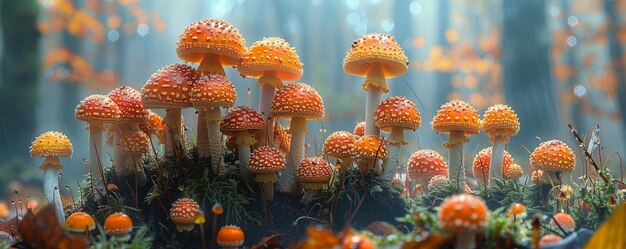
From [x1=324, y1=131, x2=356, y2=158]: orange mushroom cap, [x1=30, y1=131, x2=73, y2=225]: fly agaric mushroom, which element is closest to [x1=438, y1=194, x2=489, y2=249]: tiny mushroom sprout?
[x1=324, y1=131, x2=356, y2=158]: orange mushroom cap

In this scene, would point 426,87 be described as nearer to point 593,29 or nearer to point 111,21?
point 593,29

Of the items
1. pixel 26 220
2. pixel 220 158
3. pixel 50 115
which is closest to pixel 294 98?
pixel 220 158

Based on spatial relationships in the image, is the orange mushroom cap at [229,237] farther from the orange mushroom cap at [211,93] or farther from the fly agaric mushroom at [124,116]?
the fly agaric mushroom at [124,116]

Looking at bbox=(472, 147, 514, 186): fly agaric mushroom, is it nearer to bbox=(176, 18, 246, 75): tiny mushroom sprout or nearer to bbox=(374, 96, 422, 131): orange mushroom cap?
bbox=(374, 96, 422, 131): orange mushroom cap

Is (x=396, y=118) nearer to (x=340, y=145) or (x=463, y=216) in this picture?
(x=340, y=145)

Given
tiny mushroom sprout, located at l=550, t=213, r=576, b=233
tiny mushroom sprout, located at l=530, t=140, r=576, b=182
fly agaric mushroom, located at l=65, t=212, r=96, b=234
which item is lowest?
fly agaric mushroom, located at l=65, t=212, r=96, b=234
